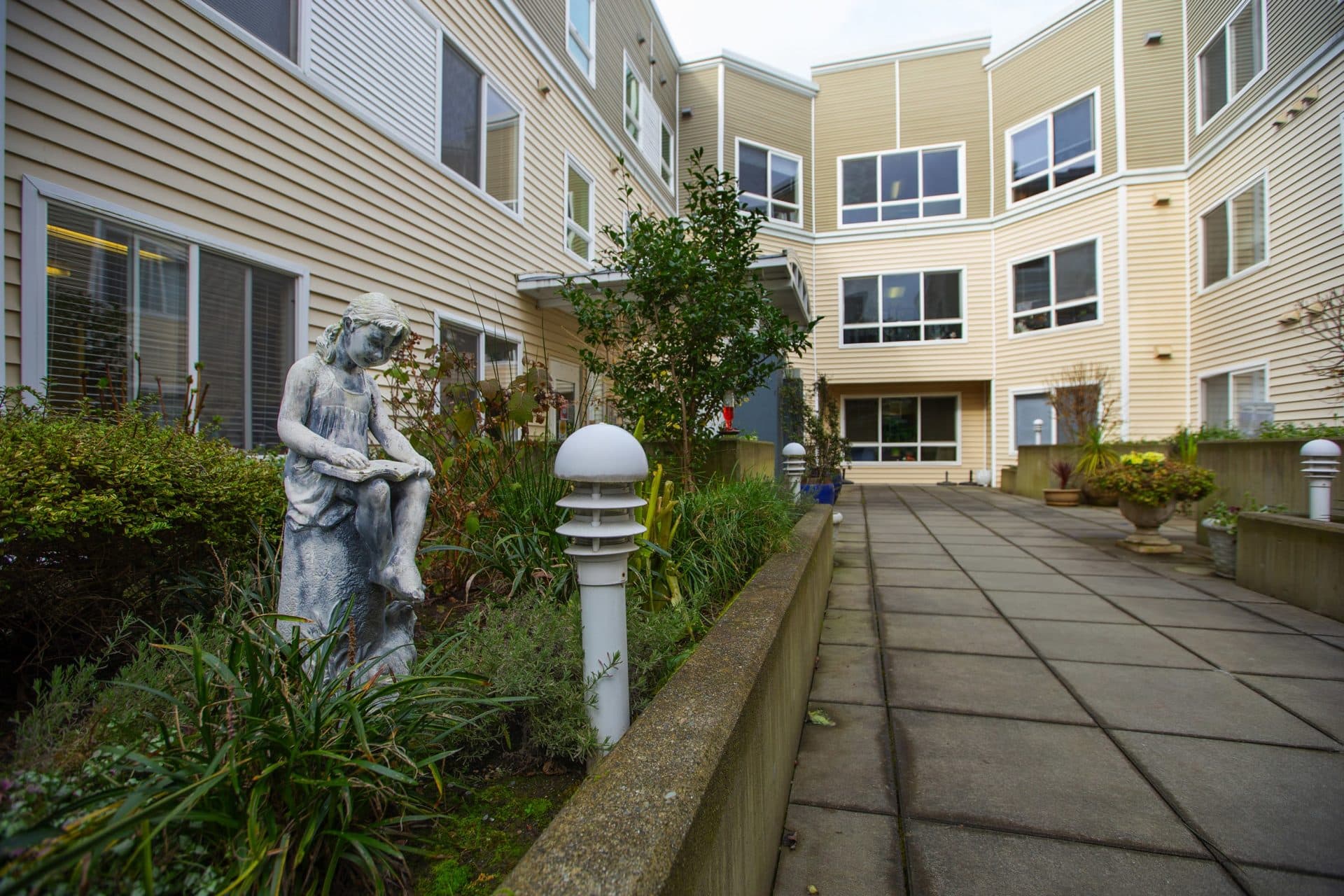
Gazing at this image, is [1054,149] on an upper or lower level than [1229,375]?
upper

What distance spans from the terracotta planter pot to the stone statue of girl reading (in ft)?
37.7

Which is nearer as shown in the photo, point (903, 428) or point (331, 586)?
point (331, 586)

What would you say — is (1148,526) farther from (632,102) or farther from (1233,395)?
(632,102)

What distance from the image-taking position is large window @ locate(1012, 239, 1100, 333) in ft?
44.4

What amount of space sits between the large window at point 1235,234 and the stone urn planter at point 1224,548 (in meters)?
6.82

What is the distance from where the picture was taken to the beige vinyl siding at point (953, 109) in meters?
15.9

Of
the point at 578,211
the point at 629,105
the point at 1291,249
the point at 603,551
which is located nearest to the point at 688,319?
the point at 603,551

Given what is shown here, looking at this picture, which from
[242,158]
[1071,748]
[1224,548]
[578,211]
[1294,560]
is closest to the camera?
[1071,748]

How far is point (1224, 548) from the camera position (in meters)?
5.30

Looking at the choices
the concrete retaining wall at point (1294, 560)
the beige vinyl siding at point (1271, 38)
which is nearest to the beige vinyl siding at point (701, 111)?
the beige vinyl siding at point (1271, 38)

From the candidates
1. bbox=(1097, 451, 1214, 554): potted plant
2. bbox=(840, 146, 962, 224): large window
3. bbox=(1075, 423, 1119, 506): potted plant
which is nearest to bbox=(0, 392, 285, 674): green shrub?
bbox=(1097, 451, 1214, 554): potted plant

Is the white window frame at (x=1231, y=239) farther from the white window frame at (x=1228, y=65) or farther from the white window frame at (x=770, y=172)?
the white window frame at (x=770, y=172)

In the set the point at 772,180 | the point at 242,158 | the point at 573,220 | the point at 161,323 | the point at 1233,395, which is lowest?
the point at 161,323

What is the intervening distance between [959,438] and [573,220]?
11.9m
